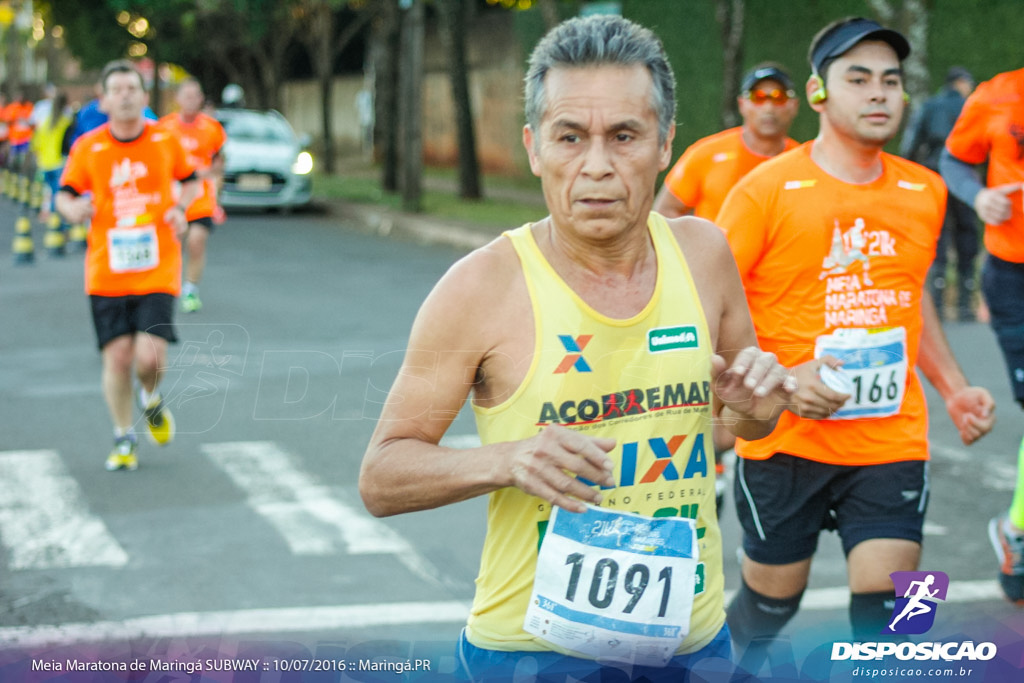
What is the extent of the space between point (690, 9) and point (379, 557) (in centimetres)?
1972

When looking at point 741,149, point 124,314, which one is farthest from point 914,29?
point 124,314

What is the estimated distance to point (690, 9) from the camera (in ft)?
78.2

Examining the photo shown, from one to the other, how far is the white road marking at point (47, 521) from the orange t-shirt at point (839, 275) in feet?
10.4

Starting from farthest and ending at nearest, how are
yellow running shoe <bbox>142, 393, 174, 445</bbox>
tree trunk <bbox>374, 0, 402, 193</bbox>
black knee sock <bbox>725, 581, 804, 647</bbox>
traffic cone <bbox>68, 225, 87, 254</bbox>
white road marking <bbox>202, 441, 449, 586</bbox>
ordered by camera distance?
tree trunk <bbox>374, 0, 402, 193</bbox> < traffic cone <bbox>68, 225, 87, 254</bbox> < yellow running shoe <bbox>142, 393, 174, 445</bbox> < white road marking <bbox>202, 441, 449, 586</bbox> < black knee sock <bbox>725, 581, 804, 647</bbox>

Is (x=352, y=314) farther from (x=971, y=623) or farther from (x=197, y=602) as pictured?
(x=971, y=623)

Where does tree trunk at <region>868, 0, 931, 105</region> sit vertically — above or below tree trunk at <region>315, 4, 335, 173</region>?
above

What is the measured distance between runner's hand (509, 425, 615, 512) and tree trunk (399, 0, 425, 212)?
19612 millimetres

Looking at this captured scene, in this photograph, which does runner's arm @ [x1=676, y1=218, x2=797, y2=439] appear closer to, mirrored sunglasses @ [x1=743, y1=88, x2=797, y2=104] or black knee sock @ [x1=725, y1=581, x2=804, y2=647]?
black knee sock @ [x1=725, y1=581, x2=804, y2=647]

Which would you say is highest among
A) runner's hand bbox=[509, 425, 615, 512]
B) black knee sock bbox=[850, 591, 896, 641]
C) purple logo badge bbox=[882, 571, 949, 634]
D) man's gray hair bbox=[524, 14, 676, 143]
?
man's gray hair bbox=[524, 14, 676, 143]

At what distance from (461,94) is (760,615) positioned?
2051 cm

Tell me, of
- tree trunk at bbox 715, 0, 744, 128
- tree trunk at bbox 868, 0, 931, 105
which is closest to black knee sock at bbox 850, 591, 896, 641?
tree trunk at bbox 868, 0, 931, 105

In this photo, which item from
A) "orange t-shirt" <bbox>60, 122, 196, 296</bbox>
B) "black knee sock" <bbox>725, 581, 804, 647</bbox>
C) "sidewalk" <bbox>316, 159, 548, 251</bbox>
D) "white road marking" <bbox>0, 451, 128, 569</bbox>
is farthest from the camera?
"sidewalk" <bbox>316, 159, 548, 251</bbox>

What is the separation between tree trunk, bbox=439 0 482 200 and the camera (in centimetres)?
2352

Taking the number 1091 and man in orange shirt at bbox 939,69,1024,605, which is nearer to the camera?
the number 1091
